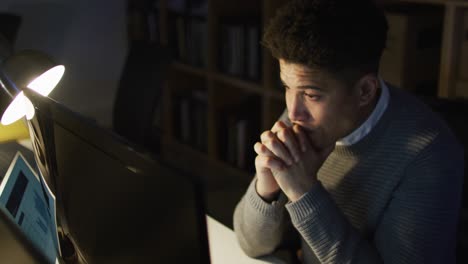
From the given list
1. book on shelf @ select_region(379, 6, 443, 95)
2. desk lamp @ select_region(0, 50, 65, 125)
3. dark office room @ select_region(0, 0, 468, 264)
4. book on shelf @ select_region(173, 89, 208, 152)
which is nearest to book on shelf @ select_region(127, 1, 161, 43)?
book on shelf @ select_region(173, 89, 208, 152)

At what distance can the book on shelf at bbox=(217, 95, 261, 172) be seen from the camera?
3201mm

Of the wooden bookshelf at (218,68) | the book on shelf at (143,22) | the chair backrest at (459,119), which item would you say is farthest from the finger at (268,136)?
the book on shelf at (143,22)

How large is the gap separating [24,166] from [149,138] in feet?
3.73

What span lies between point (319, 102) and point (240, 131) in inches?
81.7

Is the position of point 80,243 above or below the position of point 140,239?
below

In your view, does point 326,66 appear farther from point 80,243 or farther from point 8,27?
point 8,27

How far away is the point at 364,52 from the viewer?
1125mm

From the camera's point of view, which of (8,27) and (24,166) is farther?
(8,27)

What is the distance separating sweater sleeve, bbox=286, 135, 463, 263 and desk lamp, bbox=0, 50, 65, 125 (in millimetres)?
531

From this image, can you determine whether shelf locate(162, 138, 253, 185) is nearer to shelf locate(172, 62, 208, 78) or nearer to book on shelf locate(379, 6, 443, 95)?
shelf locate(172, 62, 208, 78)

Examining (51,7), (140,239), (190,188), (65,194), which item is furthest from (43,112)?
(51,7)

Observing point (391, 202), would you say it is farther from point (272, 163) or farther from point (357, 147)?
point (272, 163)

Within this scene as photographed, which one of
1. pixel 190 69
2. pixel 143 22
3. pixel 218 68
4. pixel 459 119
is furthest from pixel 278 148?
pixel 143 22

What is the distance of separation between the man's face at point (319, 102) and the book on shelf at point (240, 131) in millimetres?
1953
